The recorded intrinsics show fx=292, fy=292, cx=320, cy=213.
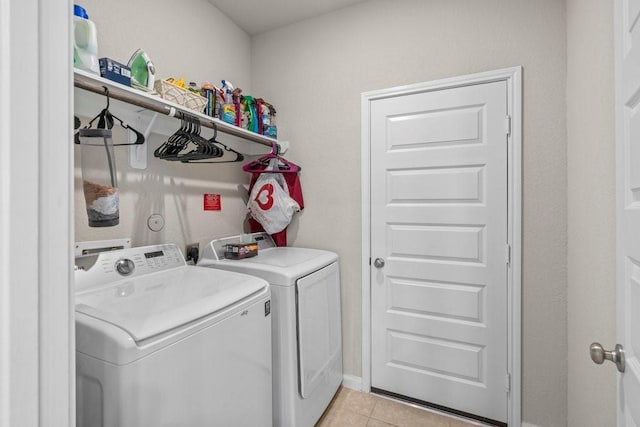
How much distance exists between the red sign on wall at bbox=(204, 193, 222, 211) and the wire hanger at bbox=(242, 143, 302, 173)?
296 mm

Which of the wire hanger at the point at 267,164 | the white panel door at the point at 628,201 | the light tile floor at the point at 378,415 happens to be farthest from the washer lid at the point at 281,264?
the white panel door at the point at 628,201

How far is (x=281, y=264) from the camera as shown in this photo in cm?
169

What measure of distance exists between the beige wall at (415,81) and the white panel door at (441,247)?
13 centimetres

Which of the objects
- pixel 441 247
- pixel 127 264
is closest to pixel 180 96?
pixel 127 264

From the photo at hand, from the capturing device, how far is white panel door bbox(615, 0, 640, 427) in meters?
0.66

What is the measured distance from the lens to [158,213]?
5.69 ft

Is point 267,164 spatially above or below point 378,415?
above

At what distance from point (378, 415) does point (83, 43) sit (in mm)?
2498

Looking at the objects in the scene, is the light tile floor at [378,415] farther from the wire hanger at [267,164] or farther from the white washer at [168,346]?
the wire hanger at [267,164]

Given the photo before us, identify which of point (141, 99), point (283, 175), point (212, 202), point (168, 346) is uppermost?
point (141, 99)

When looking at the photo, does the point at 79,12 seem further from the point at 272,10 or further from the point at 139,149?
the point at 272,10
